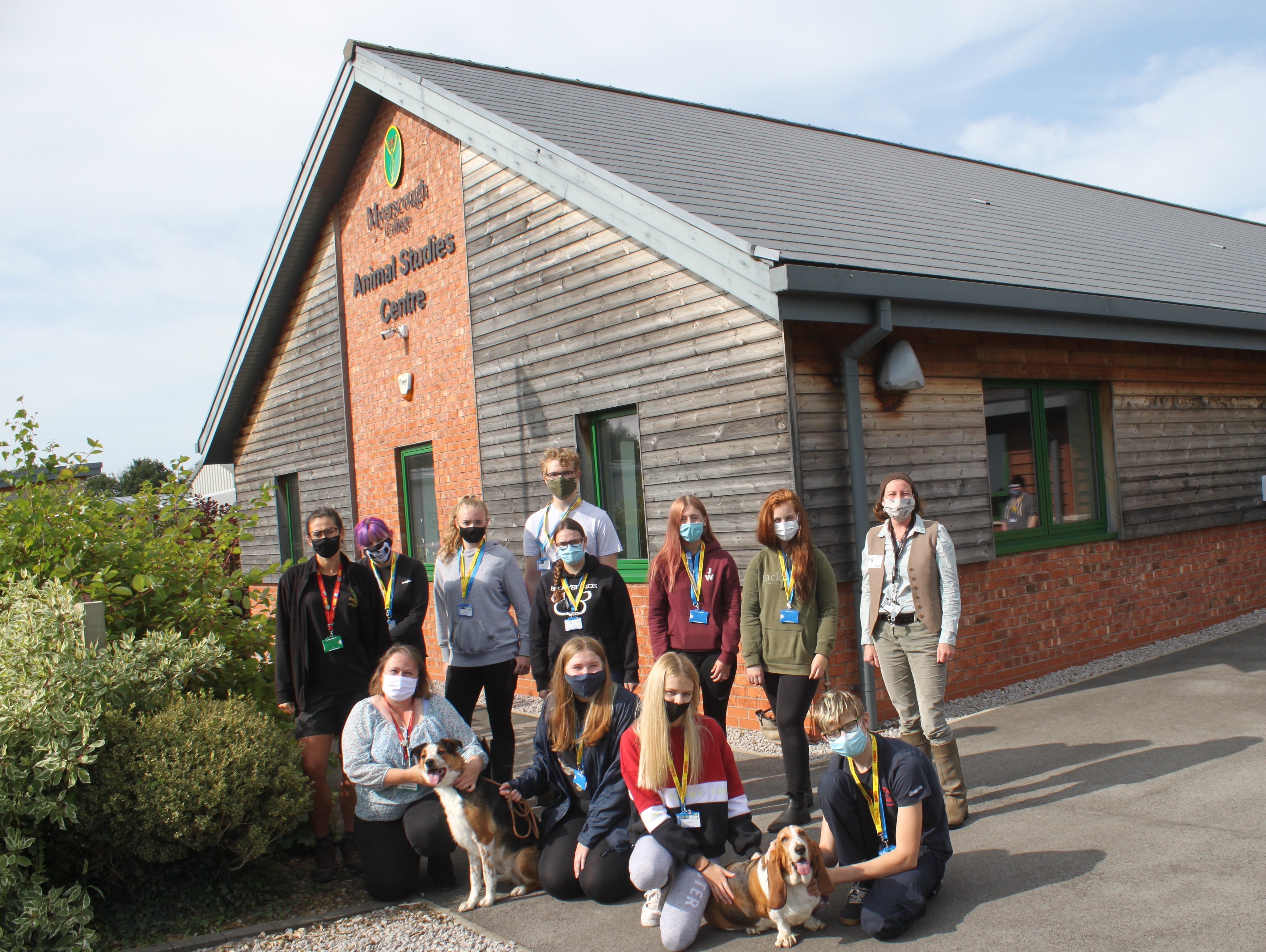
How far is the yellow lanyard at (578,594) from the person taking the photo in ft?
17.6

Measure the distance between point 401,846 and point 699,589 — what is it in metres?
2.06

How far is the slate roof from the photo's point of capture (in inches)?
299

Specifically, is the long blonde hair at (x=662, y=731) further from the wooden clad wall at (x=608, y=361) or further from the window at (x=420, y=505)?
the window at (x=420, y=505)

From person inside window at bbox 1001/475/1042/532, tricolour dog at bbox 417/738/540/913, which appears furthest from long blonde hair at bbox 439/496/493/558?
person inside window at bbox 1001/475/1042/532

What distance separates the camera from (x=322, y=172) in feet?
39.5

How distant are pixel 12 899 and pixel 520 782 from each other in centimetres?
210

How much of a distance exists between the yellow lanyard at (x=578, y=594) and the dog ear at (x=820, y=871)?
2024mm

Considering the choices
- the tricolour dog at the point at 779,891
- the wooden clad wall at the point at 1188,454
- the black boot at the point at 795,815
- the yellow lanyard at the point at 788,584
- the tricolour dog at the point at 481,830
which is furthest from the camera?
the wooden clad wall at the point at 1188,454

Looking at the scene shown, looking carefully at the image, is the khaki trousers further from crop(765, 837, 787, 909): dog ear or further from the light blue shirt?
crop(765, 837, 787, 909): dog ear

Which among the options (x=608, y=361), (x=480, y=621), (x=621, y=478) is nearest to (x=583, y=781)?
(x=480, y=621)

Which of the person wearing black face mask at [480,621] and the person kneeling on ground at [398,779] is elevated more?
the person wearing black face mask at [480,621]

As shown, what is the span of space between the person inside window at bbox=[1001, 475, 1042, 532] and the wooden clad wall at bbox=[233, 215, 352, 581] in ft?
25.2

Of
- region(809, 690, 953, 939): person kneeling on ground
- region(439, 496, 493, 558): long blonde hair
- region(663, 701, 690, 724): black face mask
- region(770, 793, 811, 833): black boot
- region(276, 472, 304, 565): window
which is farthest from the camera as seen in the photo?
region(276, 472, 304, 565): window

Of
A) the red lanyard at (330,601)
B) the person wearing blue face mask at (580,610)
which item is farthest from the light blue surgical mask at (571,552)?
the red lanyard at (330,601)
